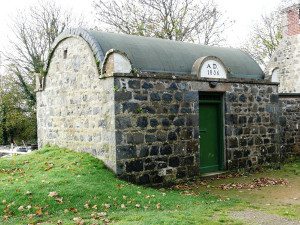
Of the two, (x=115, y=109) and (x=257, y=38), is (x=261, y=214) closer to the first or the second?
(x=115, y=109)

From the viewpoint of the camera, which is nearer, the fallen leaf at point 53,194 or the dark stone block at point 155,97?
the fallen leaf at point 53,194

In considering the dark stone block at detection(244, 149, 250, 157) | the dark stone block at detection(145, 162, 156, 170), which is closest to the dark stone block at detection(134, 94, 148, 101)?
the dark stone block at detection(145, 162, 156, 170)

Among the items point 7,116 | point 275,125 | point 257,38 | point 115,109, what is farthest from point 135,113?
point 257,38

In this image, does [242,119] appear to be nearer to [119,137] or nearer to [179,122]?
[179,122]

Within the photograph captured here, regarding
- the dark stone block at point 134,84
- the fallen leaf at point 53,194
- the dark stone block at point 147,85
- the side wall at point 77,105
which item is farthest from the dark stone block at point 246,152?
the fallen leaf at point 53,194

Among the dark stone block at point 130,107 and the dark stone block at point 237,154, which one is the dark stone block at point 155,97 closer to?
the dark stone block at point 130,107

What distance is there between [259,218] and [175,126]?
13.0 feet

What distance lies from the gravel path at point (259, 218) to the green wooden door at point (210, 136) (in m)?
4.07

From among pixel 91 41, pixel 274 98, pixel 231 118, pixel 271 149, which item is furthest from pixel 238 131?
pixel 91 41

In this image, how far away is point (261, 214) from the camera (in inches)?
264

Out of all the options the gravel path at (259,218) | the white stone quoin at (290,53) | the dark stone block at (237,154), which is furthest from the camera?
the white stone quoin at (290,53)

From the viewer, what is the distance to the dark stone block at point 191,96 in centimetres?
1016

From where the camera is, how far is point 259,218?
6.41 metres

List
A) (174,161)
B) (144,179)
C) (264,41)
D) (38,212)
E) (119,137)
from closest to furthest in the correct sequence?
(38,212)
(119,137)
(144,179)
(174,161)
(264,41)
